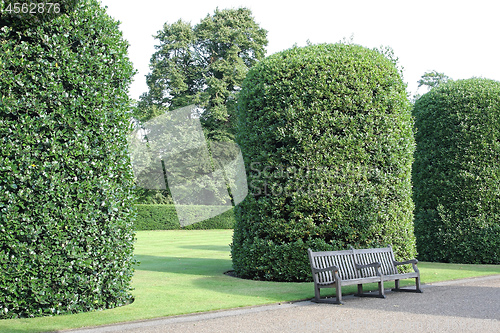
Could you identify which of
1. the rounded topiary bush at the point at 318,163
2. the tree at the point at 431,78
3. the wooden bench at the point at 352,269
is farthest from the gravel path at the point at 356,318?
the tree at the point at 431,78

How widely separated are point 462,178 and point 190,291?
9.26m

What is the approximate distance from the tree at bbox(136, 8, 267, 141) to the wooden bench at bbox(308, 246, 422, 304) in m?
32.8

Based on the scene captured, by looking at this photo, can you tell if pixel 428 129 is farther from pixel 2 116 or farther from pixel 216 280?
pixel 2 116

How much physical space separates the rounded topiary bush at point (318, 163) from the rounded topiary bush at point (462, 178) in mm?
3957

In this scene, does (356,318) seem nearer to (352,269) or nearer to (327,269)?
(327,269)

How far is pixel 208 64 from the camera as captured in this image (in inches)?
1763

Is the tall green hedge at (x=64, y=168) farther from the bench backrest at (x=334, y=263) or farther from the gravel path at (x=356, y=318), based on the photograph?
the bench backrest at (x=334, y=263)

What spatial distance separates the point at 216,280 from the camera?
412 inches

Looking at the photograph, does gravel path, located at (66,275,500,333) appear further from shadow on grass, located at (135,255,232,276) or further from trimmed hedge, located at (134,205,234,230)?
trimmed hedge, located at (134,205,234,230)

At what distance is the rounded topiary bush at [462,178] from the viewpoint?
1373cm

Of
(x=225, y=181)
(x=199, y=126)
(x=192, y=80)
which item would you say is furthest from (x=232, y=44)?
(x=225, y=181)

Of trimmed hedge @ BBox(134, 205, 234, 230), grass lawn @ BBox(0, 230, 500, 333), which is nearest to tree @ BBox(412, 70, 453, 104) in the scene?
trimmed hedge @ BBox(134, 205, 234, 230)

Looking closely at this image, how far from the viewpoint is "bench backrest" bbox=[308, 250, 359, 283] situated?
8234 mm

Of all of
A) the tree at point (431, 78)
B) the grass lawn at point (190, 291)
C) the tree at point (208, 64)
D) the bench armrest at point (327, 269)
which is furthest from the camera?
the tree at point (431, 78)
